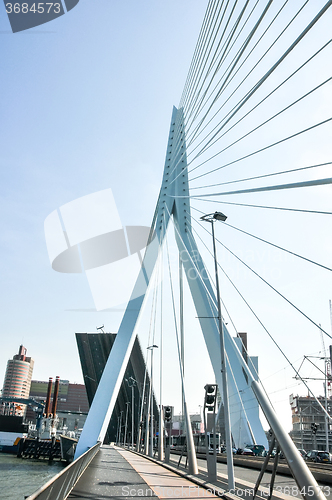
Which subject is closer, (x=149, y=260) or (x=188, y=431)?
(x=188, y=431)

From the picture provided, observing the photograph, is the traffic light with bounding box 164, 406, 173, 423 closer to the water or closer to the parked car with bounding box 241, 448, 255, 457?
the water

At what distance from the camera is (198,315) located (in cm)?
1894

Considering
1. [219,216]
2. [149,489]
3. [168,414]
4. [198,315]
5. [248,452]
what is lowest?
[248,452]

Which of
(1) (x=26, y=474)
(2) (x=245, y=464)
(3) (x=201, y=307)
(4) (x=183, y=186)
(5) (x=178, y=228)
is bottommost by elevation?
(1) (x=26, y=474)

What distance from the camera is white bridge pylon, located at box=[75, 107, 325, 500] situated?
1694 cm

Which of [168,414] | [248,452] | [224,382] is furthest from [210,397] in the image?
[248,452]

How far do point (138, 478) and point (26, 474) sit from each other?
33.2 metres

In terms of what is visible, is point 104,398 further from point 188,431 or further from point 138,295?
point 188,431

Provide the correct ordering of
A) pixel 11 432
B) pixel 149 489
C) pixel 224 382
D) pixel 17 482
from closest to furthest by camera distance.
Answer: pixel 149 489, pixel 224 382, pixel 17 482, pixel 11 432

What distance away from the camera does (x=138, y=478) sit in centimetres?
A: 1069

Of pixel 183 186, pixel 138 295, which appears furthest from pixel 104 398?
pixel 183 186

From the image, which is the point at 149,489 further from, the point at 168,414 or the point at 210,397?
the point at 168,414

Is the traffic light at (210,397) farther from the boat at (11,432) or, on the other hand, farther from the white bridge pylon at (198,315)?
the boat at (11,432)

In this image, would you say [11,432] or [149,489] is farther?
[11,432]
